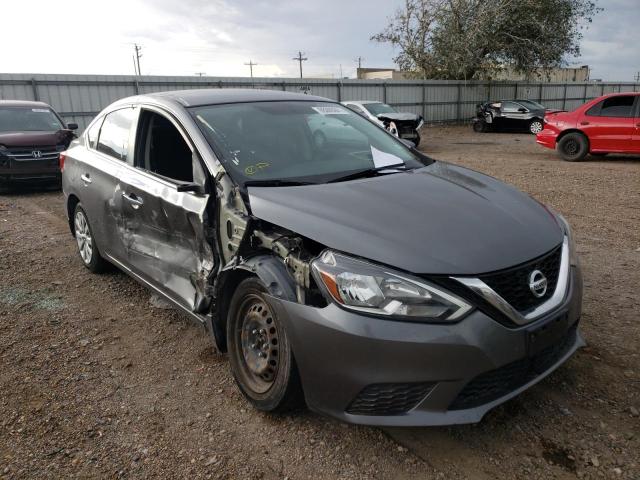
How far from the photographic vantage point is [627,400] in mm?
2729


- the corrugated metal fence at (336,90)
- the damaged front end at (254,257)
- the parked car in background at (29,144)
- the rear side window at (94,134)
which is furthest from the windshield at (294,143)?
the corrugated metal fence at (336,90)

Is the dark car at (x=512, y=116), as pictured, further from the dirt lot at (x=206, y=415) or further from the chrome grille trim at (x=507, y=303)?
the chrome grille trim at (x=507, y=303)

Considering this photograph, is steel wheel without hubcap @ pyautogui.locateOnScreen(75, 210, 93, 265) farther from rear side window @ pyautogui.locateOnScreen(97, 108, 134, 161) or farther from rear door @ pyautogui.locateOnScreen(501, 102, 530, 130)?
rear door @ pyautogui.locateOnScreen(501, 102, 530, 130)

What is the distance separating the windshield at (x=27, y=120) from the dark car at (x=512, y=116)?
58.1ft

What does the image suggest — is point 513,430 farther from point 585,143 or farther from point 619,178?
point 585,143

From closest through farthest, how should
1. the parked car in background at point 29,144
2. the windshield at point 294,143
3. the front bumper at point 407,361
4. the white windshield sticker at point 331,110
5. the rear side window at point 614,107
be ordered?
the front bumper at point 407,361 → the windshield at point 294,143 → the white windshield sticker at point 331,110 → the parked car in background at point 29,144 → the rear side window at point 614,107

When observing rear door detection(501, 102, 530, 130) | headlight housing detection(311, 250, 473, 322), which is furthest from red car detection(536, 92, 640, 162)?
headlight housing detection(311, 250, 473, 322)

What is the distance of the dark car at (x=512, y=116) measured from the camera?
21.6 m

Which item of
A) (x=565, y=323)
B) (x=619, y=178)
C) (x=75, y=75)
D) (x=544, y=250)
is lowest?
(x=619, y=178)

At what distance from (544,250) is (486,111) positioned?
71.8ft

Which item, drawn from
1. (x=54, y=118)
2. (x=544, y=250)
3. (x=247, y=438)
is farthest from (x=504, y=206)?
(x=54, y=118)

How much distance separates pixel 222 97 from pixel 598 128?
10.8 metres

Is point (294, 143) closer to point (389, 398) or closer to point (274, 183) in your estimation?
A: point (274, 183)

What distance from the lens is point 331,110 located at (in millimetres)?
3910
